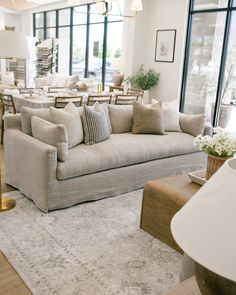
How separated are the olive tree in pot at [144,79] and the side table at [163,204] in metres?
5.06

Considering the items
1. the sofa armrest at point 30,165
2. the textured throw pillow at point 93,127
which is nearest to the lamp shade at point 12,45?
the sofa armrest at point 30,165

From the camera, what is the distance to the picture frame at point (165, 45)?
7199mm

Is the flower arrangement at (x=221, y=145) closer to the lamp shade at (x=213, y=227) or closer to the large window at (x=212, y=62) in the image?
the lamp shade at (x=213, y=227)

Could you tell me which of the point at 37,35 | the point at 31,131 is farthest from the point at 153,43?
the point at 37,35

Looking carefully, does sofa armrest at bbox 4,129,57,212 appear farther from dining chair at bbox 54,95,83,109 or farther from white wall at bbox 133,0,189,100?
white wall at bbox 133,0,189,100

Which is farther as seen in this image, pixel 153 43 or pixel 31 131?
pixel 153 43

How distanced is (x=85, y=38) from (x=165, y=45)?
353cm

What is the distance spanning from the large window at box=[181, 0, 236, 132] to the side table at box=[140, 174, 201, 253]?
428 centimetres

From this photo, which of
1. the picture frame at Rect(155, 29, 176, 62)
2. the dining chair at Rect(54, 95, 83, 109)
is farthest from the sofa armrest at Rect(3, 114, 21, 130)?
the picture frame at Rect(155, 29, 176, 62)

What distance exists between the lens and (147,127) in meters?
4.06

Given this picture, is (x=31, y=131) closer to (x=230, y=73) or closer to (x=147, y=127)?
(x=147, y=127)

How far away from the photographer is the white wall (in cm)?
700

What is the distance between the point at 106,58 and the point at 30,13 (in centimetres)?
497

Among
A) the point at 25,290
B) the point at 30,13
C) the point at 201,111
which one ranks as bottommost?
the point at 25,290
